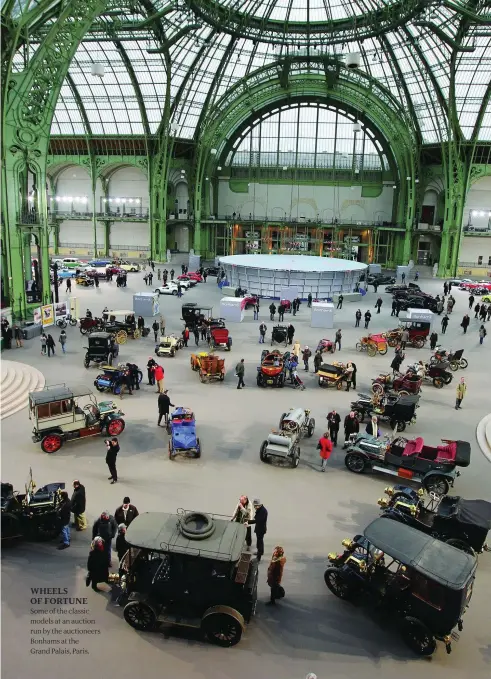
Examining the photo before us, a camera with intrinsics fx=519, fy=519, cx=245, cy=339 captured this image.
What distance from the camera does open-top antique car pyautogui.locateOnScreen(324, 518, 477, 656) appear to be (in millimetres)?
7594

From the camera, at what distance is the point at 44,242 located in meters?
28.3

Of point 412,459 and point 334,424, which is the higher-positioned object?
point 334,424

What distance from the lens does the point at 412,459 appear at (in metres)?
12.9

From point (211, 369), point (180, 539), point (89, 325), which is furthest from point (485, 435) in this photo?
point (89, 325)

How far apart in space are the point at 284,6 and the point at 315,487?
159 ft

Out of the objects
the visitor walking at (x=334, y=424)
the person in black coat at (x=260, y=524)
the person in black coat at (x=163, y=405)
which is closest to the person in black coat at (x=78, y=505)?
the person in black coat at (x=260, y=524)

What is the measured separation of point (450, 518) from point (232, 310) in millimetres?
22070

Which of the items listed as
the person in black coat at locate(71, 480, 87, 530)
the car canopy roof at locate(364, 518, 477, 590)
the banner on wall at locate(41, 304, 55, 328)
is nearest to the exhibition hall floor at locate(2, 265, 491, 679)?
the person in black coat at locate(71, 480, 87, 530)

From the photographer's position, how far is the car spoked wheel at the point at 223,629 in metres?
7.80

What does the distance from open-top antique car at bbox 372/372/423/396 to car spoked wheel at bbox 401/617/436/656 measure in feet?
34.3

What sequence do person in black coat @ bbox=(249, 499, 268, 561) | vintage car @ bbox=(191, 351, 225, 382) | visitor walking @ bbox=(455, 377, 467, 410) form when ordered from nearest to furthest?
person in black coat @ bbox=(249, 499, 268, 561) → visitor walking @ bbox=(455, 377, 467, 410) → vintage car @ bbox=(191, 351, 225, 382)

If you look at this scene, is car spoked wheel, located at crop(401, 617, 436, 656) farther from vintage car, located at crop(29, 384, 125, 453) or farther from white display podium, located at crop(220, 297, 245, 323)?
white display podium, located at crop(220, 297, 245, 323)

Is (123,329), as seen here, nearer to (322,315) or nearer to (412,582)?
(322,315)

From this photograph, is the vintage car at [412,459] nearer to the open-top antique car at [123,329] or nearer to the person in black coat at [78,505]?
the person in black coat at [78,505]
